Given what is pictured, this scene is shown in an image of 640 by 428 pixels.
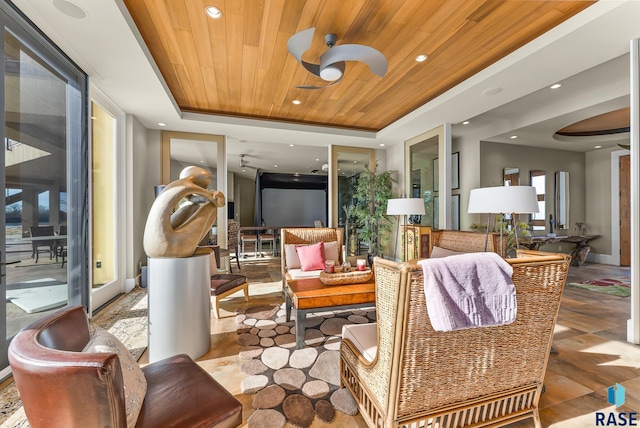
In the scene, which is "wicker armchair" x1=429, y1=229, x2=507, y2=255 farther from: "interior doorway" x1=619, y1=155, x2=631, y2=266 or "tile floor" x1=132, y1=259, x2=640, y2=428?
"interior doorway" x1=619, y1=155, x2=631, y2=266

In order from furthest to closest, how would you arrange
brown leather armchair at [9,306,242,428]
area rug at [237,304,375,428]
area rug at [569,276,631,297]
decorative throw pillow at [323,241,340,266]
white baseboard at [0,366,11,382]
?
1. area rug at [569,276,631,297]
2. decorative throw pillow at [323,241,340,266]
3. white baseboard at [0,366,11,382]
4. area rug at [237,304,375,428]
5. brown leather armchair at [9,306,242,428]

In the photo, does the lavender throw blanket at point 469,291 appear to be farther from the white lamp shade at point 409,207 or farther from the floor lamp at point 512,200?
the white lamp shade at point 409,207

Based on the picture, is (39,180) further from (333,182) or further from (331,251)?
(333,182)

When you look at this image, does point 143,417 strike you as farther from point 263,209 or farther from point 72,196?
point 263,209

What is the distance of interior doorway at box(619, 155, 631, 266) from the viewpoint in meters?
5.99

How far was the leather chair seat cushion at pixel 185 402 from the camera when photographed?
100 cm

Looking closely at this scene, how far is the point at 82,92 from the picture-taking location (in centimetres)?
288

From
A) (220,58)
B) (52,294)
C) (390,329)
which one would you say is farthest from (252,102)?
(390,329)

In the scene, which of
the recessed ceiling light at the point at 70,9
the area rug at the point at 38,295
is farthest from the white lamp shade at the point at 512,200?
the area rug at the point at 38,295

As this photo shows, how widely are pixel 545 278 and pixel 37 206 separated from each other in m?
3.70

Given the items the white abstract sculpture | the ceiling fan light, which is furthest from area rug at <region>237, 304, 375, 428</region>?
the ceiling fan light

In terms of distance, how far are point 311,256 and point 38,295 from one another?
2.64 m

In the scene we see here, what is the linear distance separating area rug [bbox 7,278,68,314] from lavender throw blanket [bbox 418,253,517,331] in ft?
9.63

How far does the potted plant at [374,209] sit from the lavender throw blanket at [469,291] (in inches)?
191
